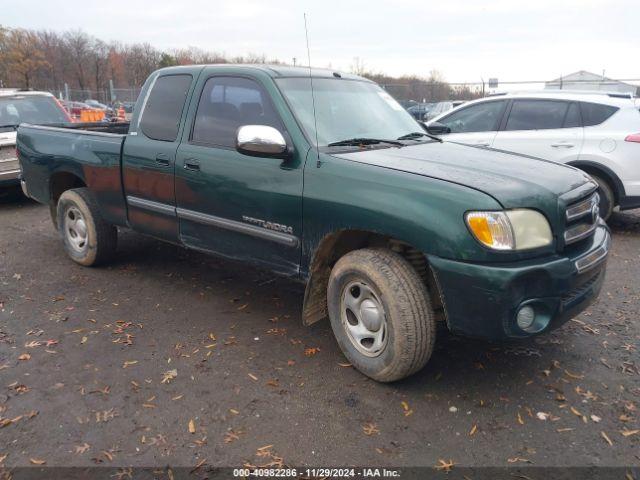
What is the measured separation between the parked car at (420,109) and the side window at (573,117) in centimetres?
1446

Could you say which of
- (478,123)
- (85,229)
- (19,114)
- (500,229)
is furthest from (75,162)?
(478,123)

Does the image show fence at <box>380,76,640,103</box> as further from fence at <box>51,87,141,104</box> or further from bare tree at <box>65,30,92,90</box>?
bare tree at <box>65,30,92,90</box>

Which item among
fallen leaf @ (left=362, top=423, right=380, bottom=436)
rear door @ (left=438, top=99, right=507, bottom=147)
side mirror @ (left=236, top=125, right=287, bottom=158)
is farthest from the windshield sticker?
rear door @ (left=438, top=99, right=507, bottom=147)

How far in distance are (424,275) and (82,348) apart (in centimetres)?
246

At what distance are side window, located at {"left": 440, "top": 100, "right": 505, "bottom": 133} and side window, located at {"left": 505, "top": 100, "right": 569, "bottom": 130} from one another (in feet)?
0.69

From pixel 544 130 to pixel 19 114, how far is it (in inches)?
322

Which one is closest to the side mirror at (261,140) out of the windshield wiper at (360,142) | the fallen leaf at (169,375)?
the windshield wiper at (360,142)

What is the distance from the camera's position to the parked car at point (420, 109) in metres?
21.5

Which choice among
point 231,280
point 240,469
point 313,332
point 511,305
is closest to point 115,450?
point 240,469

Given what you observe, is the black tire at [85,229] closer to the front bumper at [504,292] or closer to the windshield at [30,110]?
the front bumper at [504,292]

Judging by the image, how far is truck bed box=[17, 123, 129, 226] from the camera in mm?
4855

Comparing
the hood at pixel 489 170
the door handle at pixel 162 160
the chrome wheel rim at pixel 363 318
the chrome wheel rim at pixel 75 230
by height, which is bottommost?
the chrome wheel rim at pixel 363 318

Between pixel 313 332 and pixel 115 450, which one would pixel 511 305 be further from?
pixel 115 450

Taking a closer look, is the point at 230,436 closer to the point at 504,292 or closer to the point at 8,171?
the point at 504,292
